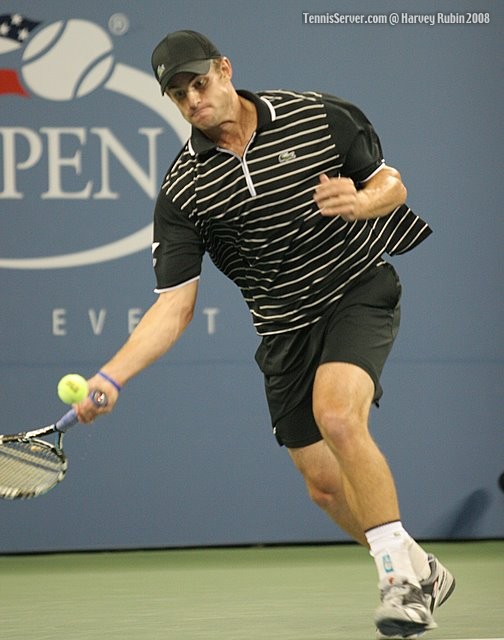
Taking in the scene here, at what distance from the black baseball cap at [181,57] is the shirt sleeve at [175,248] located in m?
0.41

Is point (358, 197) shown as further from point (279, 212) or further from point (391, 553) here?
point (391, 553)

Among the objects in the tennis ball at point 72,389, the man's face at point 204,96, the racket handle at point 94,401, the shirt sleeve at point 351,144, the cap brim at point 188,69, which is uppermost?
the cap brim at point 188,69

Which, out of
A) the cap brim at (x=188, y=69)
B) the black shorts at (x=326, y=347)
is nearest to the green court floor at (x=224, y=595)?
the black shorts at (x=326, y=347)

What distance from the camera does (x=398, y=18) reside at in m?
6.21

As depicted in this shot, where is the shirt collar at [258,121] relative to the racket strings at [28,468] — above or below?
above

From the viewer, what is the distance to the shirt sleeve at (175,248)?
4.17m

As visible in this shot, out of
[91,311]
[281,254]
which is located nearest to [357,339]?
[281,254]

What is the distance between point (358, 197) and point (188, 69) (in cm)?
59

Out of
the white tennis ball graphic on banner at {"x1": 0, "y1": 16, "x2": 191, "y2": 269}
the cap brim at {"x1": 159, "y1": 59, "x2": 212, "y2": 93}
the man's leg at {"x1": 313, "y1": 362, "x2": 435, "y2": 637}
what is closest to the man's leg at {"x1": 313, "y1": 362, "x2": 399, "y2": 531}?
the man's leg at {"x1": 313, "y1": 362, "x2": 435, "y2": 637}

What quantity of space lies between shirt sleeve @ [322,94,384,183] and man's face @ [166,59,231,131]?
0.32m

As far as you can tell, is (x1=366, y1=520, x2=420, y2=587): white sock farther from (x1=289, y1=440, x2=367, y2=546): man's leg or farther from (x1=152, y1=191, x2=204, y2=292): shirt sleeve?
(x1=152, y1=191, x2=204, y2=292): shirt sleeve

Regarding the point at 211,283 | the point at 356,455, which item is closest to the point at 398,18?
the point at 211,283

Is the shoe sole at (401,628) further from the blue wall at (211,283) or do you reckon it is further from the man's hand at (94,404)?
the blue wall at (211,283)

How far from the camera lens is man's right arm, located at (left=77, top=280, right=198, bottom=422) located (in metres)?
3.85
